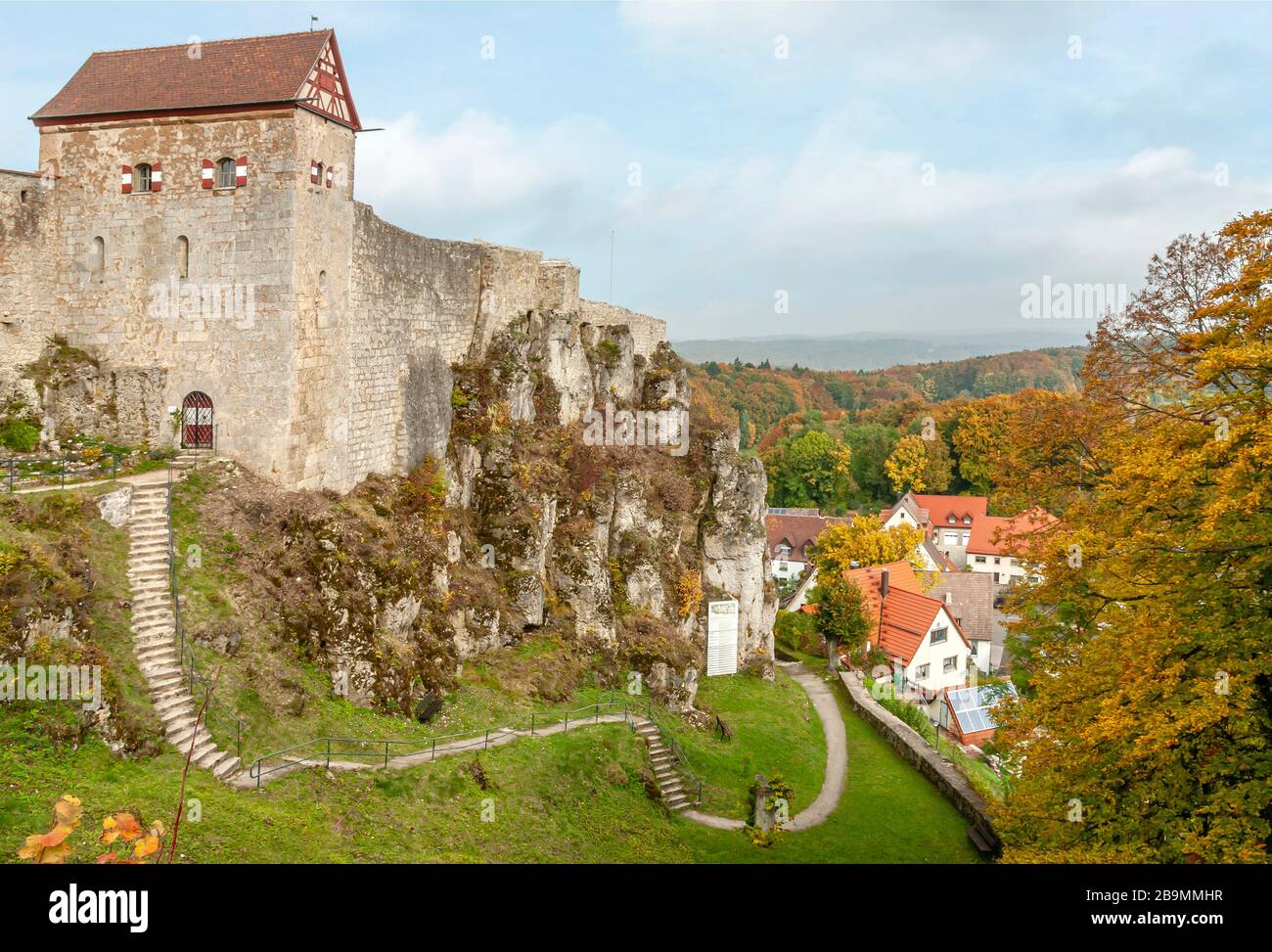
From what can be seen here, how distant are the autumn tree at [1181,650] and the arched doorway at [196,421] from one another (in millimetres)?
18061

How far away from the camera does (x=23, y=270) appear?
21.1m

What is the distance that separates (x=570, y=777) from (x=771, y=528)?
211 ft

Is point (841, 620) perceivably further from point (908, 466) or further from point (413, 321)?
point (908, 466)

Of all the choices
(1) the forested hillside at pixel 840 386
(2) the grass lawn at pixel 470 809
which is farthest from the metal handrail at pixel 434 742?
(1) the forested hillside at pixel 840 386

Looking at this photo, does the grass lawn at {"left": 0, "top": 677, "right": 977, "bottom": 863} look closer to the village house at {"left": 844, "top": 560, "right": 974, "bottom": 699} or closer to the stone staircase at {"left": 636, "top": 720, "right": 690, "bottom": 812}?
the stone staircase at {"left": 636, "top": 720, "right": 690, "bottom": 812}

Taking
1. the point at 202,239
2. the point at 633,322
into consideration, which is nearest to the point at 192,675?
the point at 202,239

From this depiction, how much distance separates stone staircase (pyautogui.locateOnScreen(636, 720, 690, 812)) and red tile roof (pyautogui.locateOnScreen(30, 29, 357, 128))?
17703mm

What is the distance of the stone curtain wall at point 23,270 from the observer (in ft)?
68.2

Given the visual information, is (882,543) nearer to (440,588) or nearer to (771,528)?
(771,528)

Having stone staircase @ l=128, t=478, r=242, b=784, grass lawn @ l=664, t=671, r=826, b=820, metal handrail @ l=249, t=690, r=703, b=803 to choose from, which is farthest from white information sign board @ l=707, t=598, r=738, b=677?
stone staircase @ l=128, t=478, r=242, b=784

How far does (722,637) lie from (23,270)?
25944mm

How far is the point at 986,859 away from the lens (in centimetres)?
2308
